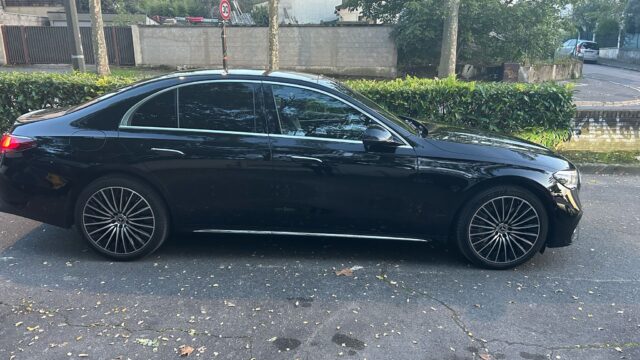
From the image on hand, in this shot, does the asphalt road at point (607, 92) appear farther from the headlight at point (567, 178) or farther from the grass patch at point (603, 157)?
the headlight at point (567, 178)

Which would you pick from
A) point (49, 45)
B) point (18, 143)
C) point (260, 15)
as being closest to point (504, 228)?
point (18, 143)

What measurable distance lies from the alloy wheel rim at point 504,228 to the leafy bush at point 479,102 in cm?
367

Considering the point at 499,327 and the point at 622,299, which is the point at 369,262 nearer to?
the point at 499,327

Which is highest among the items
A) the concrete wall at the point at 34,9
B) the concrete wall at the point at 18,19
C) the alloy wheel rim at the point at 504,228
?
the concrete wall at the point at 34,9

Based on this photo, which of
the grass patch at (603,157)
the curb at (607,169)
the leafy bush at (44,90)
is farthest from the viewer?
the grass patch at (603,157)

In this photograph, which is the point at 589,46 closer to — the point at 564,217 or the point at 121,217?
the point at 564,217

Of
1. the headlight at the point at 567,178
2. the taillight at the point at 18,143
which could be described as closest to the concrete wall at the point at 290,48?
the headlight at the point at 567,178

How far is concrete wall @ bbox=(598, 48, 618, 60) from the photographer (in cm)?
3958

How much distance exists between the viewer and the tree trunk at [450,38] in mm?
15406

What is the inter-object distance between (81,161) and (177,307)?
1.51m

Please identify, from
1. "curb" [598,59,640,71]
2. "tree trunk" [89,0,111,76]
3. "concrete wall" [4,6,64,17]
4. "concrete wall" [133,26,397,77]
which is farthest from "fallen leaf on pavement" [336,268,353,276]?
"concrete wall" [4,6,64,17]

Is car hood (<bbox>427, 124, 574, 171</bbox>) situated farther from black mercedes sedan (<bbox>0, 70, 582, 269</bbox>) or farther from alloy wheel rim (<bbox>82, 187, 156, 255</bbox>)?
alloy wheel rim (<bbox>82, 187, 156, 255</bbox>)

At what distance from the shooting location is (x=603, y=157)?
321 inches

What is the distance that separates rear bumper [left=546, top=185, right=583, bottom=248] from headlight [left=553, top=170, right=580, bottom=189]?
0.04 m
